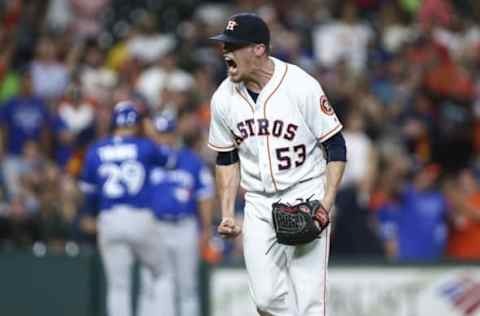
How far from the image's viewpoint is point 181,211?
42.1ft

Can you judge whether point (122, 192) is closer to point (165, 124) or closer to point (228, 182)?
point (165, 124)

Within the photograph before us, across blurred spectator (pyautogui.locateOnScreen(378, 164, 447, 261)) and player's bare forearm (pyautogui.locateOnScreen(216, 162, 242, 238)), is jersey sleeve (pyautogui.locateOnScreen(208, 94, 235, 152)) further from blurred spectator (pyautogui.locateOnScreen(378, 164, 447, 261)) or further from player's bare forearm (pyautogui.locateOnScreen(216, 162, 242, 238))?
blurred spectator (pyautogui.locateOnScreen(378, 164, 447, 261))

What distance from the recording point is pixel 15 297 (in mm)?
12992

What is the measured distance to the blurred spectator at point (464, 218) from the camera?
13805 mm

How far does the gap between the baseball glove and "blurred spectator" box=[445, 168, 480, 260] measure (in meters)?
6.19

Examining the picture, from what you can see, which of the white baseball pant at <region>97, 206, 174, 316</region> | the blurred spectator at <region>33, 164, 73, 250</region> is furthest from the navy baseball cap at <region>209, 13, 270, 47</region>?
the blurred spectator at <region>33, 164, 73, 250</region>

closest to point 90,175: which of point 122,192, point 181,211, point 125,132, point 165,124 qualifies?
point 122,192

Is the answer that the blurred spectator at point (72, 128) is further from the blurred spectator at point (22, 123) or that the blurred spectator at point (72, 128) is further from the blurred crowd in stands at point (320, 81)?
the blurred spectator at point (22, 123)

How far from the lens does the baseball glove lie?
25.3 ft

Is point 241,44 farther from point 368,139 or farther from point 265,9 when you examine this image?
point 265,9

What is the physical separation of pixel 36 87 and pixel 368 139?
12.8 ft

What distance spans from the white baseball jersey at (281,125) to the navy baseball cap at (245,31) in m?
0.29

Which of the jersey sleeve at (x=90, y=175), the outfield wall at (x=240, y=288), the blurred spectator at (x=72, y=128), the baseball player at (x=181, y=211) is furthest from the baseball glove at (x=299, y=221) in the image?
the blurred spectator at (x=72, y=128)

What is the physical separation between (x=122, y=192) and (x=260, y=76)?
3.78m
